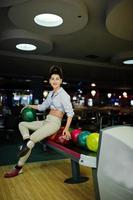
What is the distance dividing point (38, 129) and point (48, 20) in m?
3.13

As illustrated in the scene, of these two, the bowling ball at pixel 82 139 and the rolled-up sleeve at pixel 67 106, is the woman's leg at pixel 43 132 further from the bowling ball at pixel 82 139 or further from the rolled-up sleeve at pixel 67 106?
the bowling ball at pixel 82 139

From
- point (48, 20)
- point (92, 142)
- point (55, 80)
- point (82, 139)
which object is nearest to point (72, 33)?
point (48, 20)

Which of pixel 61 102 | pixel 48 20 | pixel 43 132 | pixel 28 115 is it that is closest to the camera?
pixel 43 132

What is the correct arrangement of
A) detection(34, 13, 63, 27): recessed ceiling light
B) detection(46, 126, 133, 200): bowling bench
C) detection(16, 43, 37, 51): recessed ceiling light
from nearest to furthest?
detection(46, 126, 133, 200): bowling bench, detection(34, 13, 63, 27): recessed ceiling light, detection(16, 43, 37, 51): recessed ceiling light

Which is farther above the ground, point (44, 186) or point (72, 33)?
point (72, 33)

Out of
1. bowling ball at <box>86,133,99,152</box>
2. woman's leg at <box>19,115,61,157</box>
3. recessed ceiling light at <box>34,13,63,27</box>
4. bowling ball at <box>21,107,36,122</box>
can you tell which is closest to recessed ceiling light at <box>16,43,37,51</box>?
recessed ceiling light at <box>34,13,63,27</box>

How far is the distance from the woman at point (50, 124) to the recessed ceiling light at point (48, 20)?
2157 millimetres

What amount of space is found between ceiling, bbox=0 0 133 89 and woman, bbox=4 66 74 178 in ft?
5.87

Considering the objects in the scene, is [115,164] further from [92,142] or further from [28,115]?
[28,115]

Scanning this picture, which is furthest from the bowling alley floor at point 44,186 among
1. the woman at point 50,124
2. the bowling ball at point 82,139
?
the bowling ball at point 82,139

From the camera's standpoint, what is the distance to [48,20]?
16.4 ft

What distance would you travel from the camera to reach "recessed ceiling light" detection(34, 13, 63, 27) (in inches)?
187

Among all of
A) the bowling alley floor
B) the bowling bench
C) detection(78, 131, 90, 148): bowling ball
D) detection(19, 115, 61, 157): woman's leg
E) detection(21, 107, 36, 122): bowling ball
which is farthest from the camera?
detection(21, 107, 36, 122): bowling ball

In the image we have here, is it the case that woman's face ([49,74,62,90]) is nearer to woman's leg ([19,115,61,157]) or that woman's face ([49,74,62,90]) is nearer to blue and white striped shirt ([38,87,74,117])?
blue and white striped shirt ([38,87,74,117])
